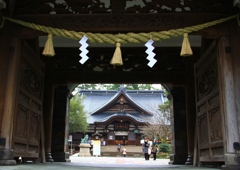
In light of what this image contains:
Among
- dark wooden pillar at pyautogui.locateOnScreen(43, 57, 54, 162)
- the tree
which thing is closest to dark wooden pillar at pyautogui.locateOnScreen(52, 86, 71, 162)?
dark wooden pillar at pyautogui.locateOnScreen(43, 57, 54, 162)

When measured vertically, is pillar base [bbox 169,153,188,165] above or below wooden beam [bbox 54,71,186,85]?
below

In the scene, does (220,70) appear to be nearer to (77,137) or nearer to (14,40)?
(14,40)

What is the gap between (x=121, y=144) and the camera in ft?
100

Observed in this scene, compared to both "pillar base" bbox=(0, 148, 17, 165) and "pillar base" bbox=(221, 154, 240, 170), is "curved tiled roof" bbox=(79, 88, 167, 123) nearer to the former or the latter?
"pillar base" bbox=(0, 148, 17, 165)

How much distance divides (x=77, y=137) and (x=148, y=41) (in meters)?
26.9

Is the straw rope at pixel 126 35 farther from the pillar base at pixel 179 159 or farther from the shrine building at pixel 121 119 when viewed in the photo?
the shrine building at pixel 121 119

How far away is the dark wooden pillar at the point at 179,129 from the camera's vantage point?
934cm

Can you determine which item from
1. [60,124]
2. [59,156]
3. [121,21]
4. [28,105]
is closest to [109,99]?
[60,124]

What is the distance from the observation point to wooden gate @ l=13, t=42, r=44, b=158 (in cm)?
559

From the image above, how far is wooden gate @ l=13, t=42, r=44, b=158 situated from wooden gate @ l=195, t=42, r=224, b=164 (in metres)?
3.75

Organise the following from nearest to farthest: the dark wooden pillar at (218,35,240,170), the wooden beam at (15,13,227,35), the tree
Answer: the dark wooden pillar at (218,35,240,170), the wooden beam at (15,13,227,35), the tree

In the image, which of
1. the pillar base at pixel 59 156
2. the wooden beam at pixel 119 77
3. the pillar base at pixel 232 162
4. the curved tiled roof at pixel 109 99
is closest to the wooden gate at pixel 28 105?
the wooden beam at pixel 119 77

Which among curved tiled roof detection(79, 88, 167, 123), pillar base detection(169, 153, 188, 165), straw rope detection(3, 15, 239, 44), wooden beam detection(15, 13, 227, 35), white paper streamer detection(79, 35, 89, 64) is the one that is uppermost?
curved tiled roof detection(79, 88, 167, 123)

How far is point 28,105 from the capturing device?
611 cm
